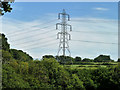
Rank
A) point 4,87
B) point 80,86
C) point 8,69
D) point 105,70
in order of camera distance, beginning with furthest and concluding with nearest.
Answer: point 105,70, point 80,86, point 8,69, point 4,87

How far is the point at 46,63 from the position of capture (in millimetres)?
16312

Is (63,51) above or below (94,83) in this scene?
above

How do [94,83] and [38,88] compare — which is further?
[94,83]

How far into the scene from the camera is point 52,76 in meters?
16.1

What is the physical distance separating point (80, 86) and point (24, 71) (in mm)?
4141

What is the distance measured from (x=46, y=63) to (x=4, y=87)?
3.80 m

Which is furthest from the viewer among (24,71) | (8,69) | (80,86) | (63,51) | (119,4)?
(63,51)

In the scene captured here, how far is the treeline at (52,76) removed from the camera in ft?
47.1

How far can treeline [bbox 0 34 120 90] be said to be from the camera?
14.4 m

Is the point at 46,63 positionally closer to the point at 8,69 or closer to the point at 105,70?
the point at 8,69

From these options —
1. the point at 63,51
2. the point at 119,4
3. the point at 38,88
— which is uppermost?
the point at 119,4

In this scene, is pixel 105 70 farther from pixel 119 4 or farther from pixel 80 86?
pixel 119 4

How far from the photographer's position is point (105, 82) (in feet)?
57.2

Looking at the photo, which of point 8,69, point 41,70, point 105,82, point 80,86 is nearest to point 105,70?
point 105,82
